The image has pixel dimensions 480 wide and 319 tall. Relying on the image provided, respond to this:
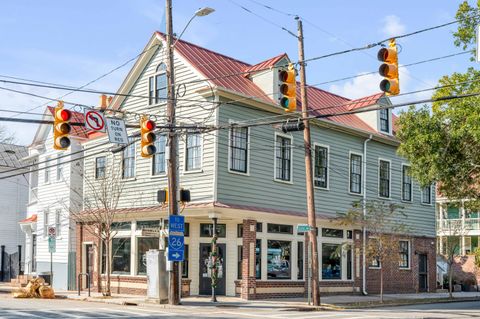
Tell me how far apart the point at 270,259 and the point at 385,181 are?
31.5ft

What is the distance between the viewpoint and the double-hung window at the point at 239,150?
2740 centimetres

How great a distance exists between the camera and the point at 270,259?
2845 centimetres

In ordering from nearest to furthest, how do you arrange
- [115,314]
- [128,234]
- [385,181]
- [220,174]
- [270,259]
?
[115,314] < [220,174] < [270,259] < [128,234] < [385,181]

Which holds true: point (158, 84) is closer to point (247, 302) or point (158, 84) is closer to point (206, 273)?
point (206, 273)

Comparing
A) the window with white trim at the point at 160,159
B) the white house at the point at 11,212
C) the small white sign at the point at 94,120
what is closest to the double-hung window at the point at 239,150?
the window with white trim at the point at 160,159

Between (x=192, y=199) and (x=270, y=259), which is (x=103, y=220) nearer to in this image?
(x=192, y=199)

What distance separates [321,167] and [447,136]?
761 centimetres

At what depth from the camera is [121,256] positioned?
3092 cm

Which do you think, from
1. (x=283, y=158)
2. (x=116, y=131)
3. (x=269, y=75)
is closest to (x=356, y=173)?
(x=283, y=158)

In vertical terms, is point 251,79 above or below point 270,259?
above

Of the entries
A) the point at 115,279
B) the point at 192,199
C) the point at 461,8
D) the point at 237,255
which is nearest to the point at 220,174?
the point at 192,199

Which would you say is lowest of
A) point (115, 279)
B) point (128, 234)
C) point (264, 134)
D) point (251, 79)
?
point (115, 279)

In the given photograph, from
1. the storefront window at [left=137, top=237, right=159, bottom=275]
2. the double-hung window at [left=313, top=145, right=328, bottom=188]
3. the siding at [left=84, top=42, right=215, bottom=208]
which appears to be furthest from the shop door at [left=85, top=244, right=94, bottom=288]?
the double-hung window at [left=313, top=145, right=328, bottom=188]

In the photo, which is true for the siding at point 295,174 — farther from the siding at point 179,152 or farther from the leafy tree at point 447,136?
the leafy tree at point 447,136
